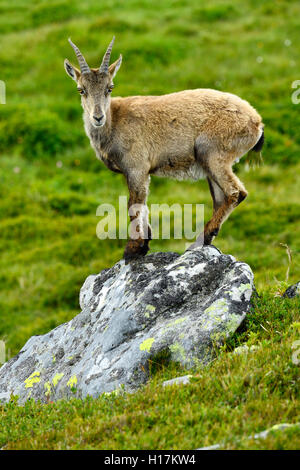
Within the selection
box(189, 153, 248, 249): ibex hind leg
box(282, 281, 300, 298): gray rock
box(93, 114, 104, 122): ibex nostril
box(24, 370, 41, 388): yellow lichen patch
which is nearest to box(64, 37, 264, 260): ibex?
box(189, 153, 248, 249): ibex hind leg

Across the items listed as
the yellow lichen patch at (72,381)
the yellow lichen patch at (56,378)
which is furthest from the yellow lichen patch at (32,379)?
the yellow lichen patch at (72,381)

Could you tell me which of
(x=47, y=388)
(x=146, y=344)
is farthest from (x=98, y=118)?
(x=47, y=388)

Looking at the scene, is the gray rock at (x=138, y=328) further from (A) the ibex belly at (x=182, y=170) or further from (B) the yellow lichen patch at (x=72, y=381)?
(A) the ibex belly at (x=182, y=170)

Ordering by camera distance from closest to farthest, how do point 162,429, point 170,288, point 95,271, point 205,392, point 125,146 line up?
point 162,429
point 205,392
point 170,288
point 125,146
point 95,271

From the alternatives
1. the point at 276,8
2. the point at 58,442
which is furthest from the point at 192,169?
the point at 276,8

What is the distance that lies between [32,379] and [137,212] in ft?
9.62

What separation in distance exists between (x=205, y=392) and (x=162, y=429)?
73 cm

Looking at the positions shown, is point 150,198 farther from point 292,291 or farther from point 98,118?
point 292,291

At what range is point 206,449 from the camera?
558cm

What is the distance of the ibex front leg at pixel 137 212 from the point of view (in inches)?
369

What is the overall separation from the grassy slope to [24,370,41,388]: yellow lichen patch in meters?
0.94

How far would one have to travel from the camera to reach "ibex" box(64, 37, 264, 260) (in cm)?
943

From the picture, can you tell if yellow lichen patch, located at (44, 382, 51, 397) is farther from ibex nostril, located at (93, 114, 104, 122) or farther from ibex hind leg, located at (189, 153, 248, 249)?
ibex nostril, located at (93, 114, 104, 122)

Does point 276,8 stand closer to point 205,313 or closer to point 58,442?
point 205,313
